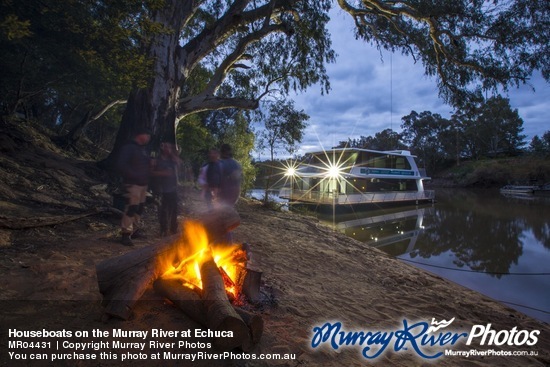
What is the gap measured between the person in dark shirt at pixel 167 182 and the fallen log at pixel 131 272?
1.94 meters

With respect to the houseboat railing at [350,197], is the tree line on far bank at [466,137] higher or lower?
higher

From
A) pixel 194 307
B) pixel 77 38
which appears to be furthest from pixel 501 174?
pixel 77 38

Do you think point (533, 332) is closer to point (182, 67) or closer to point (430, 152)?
point (182, 67)

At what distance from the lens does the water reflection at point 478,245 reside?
6777 millimetres

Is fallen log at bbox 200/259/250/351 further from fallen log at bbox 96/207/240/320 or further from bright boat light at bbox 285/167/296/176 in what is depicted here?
bright boat light at bbox 285/167/296/176

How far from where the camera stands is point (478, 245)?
10.6 metres

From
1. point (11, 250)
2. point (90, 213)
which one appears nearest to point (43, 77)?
point (90, 213)

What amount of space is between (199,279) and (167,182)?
232 centimetres

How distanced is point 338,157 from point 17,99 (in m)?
16.8

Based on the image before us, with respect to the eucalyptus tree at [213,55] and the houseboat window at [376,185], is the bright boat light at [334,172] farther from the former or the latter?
the eucalyptus tree at [213,55]

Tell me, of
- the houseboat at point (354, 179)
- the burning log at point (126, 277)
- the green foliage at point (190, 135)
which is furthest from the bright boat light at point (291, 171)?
the burning log at point (126, 277)

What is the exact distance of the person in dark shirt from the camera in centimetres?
467

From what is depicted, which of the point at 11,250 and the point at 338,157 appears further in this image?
the point at 338,157

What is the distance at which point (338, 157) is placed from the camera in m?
19.8
